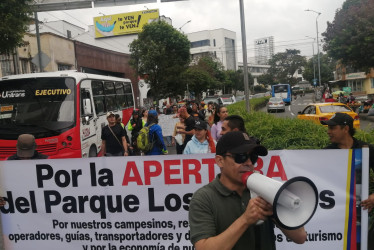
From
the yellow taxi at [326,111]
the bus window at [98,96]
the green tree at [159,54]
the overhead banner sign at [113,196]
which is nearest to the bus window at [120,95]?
the bus window at [98,96]

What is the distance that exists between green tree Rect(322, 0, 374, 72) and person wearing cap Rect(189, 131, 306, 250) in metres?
24.5

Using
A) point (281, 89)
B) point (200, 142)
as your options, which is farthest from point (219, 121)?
point (281, 89)

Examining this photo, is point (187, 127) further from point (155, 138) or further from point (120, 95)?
point (120, 95)

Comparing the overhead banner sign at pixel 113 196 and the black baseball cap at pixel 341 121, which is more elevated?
the black baseball cap at pixel 341 121

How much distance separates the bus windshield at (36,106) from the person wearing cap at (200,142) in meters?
4.90

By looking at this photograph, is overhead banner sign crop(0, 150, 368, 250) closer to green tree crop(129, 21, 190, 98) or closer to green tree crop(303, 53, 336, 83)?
green tree crop(129, 21, 190, 98)

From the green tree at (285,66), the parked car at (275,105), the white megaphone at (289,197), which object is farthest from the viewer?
the green tree at (285,66)

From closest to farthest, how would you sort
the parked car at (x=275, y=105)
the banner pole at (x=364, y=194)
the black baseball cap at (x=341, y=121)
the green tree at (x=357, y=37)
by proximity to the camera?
the banner pole at (x=364, y=194), the black baseball cap at (x=341, y=121), the green tree at (x=357, y=37), the parked car at (x=275, y=105)

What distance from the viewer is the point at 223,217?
6.45 feet

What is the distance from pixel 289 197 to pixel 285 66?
108773 millimetres

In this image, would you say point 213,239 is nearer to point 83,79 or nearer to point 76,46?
point 83,79

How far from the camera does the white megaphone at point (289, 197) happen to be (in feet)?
5.08

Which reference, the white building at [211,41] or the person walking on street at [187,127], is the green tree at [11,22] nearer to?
the person walking on street at [187,127]

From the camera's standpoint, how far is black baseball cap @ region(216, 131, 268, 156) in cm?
198
